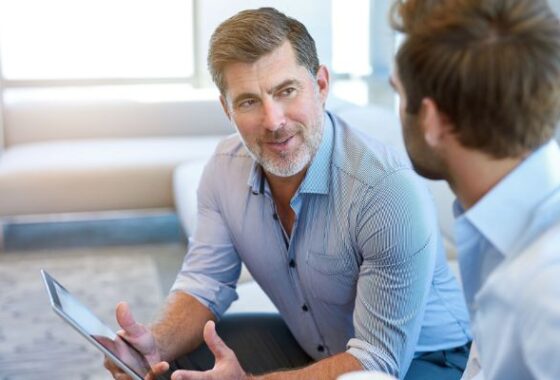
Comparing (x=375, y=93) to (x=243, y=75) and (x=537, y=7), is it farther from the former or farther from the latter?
(x=537, y=7)

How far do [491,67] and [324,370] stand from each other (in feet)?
2.47


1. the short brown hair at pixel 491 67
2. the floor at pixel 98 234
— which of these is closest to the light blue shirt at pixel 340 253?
the short brown hair at pixel 491 67

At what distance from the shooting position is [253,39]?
1656 millimetres

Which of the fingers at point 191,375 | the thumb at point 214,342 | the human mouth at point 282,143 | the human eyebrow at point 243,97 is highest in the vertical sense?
the human eyebrow at point 243,97

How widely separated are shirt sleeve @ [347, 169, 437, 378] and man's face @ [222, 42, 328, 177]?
0.56ft

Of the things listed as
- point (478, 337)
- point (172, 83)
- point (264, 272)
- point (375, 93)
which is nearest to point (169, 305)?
point (264, 272)

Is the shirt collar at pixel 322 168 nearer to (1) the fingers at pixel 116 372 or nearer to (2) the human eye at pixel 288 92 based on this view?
(2) the human eye at pixel 288 92

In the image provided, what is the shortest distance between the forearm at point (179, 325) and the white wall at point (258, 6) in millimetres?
4045

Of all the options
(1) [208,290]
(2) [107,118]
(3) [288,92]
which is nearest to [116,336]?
(1) [208,290]

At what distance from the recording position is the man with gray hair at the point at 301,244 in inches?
61.6

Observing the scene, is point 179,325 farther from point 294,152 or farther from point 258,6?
point 258,6

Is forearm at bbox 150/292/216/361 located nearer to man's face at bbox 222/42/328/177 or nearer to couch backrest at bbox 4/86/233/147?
man's face at bbox 222/42/328/177

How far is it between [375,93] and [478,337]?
5.74 metres

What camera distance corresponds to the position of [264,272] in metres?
1.80
